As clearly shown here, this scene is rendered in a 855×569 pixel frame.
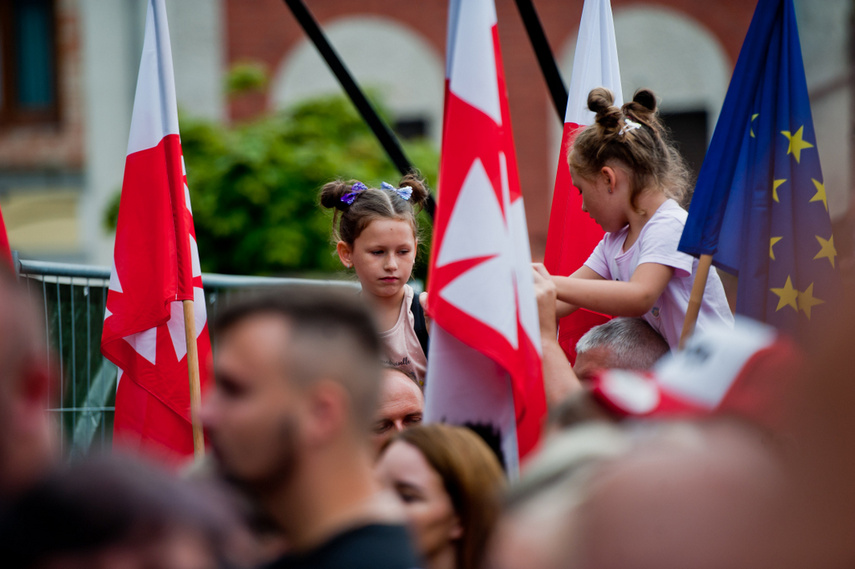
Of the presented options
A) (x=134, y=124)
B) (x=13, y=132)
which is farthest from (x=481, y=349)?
(x=13, y=132)

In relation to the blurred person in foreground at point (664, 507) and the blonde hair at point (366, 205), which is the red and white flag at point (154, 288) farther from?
the blurred person in foreground at point (664, 507)

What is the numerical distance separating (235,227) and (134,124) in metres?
6.80

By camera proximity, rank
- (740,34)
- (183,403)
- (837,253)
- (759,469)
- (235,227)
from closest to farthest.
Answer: (759,469) → (837,253) → (183,403) → (235,227) → (740,34)

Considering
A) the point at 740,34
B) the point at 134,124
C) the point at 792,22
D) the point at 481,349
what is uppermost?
the point at 740,34

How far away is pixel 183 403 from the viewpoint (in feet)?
12.0

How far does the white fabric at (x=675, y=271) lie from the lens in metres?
Result: 3.13

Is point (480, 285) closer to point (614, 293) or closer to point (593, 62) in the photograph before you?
point (614, 293)

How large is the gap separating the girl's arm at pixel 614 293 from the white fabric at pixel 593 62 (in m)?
1.17

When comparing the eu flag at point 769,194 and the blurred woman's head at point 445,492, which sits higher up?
the eu flag at point 769,194

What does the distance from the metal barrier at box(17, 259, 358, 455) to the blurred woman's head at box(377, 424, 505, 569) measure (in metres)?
2.21

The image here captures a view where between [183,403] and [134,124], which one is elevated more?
[134,124]

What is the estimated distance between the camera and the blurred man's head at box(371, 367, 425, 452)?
9.98 ft

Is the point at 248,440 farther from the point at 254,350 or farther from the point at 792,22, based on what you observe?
the point at 792,22

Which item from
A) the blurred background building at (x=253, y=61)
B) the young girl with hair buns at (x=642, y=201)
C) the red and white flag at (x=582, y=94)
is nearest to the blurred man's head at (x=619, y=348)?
the young girl with hair buns at (x=642, y=201)
